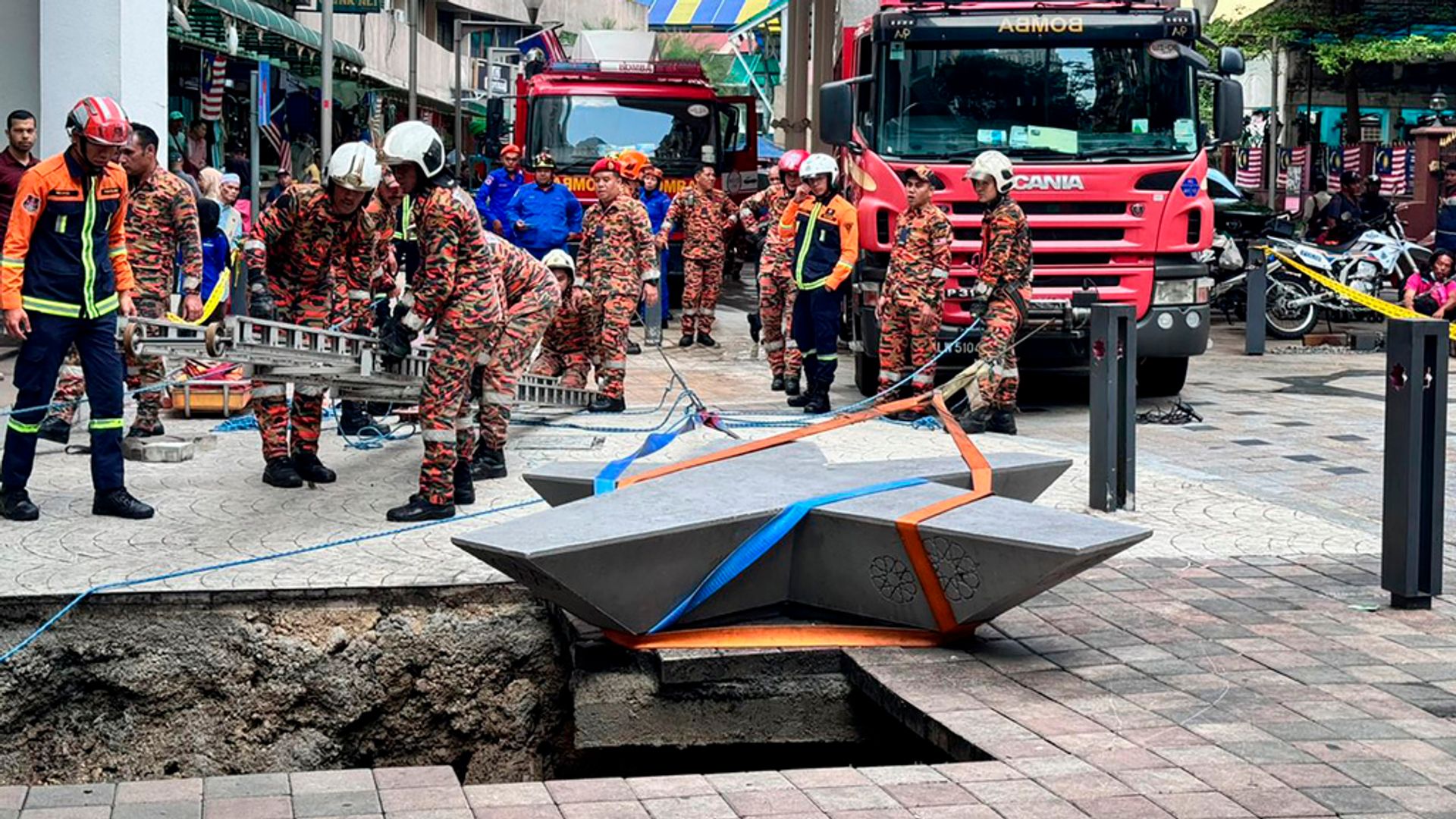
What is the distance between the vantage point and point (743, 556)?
20.4 ft

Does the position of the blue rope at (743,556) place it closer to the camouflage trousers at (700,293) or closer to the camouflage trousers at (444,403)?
the camouflage trousers at (444,403)

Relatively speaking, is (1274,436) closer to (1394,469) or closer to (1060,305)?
(1060,305)

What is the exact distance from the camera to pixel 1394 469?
6809 millimetres

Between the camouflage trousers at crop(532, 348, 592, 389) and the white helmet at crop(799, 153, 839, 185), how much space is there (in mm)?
2040

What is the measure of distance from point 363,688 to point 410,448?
418cm

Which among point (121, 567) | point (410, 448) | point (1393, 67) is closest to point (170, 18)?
point (410, 448)

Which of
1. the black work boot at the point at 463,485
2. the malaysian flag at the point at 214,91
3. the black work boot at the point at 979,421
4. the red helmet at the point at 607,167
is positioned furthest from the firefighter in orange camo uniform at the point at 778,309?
the malaysian flag at the point at 214,91

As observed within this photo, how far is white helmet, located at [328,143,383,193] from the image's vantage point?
29.9ft

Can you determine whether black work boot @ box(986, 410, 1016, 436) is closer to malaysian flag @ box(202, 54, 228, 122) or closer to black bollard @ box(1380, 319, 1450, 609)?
black bollard @ box(1380, 319, 1450, 609)

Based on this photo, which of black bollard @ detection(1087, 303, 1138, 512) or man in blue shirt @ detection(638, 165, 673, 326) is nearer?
black bollard @ detection(1087, 303, 1138, 512)

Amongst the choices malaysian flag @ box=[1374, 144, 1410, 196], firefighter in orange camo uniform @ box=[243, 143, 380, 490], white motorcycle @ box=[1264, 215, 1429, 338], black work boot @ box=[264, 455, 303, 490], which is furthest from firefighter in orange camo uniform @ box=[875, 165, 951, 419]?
malaysian flag @ box=[1374, 144, 1410, 196]

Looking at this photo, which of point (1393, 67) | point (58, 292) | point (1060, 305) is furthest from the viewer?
point (1393, 67)

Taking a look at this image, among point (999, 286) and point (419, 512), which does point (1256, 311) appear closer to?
point (999, 286)

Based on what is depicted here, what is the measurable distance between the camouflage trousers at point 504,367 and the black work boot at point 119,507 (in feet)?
6.29
